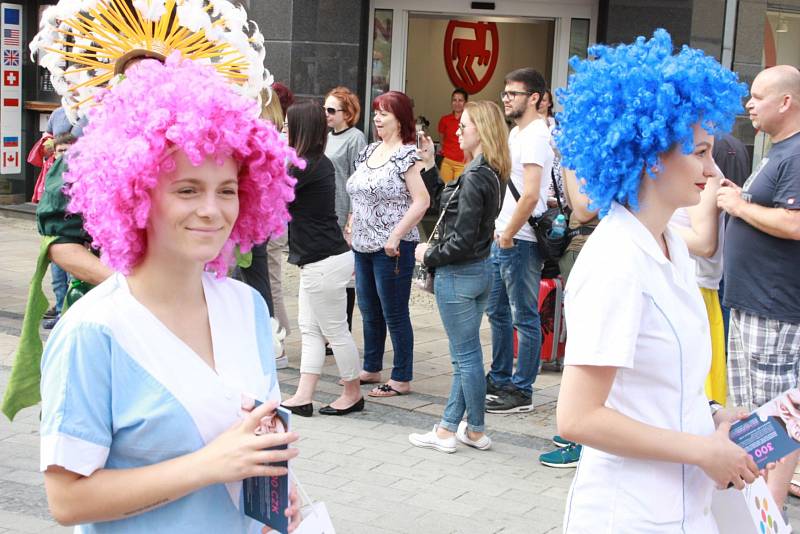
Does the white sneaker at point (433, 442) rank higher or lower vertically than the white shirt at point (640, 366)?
lower

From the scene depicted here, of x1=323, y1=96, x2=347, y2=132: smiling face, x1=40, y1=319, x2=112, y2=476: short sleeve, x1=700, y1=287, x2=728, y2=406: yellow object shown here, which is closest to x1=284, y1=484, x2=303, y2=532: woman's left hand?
x1=40, y1=319, x2=112, y2=476: short sleeve

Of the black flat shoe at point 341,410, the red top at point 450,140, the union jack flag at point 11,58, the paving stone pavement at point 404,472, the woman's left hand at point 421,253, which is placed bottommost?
the paving stone pavement at point 404,472

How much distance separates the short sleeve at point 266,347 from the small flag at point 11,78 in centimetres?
1436

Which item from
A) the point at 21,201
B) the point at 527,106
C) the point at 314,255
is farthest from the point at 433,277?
the point at 21,201

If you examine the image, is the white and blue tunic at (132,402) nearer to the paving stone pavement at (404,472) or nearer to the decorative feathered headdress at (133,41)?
the decorative feathered headdress at (133,41)

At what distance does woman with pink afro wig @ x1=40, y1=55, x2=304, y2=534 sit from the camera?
217 centimetres

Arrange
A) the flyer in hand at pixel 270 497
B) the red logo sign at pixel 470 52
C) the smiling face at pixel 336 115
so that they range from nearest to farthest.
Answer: the flyer in hand at pixel 270 497 < the smiling face at pixel 336 115 < the red logo sign at pixel 470 52

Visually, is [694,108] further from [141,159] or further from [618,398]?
[141,159]

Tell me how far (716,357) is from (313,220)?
2717mm

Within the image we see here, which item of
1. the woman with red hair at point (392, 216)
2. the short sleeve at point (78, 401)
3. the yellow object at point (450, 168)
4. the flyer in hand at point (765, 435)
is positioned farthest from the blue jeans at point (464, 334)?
the yellow object at point (450, 168)

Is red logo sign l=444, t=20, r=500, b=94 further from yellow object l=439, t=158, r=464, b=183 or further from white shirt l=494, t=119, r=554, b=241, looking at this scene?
white shirt l=494, t=119, r=554, b=241

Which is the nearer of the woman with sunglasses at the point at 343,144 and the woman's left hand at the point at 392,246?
the woman's left hand at the point at 392,246

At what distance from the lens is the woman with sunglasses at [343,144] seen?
846 cm

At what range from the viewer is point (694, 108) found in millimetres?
2766
